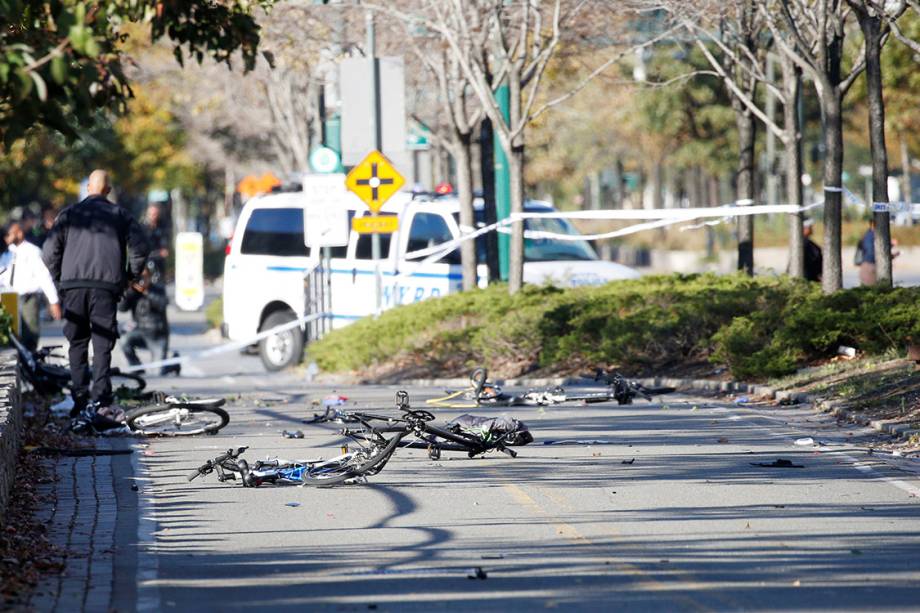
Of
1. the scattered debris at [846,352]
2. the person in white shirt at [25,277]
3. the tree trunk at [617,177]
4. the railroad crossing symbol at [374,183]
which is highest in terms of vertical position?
the tree trunk at [617,177]

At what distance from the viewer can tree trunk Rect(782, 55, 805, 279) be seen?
64.9 feet

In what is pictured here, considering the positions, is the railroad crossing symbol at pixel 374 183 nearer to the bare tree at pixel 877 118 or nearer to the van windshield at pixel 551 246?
the van windshield at pixel 551 246

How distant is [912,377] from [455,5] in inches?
372

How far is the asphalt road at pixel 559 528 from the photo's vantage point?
7301mm

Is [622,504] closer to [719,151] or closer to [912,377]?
[912,377]

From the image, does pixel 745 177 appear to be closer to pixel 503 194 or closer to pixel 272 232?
pixel 503 194

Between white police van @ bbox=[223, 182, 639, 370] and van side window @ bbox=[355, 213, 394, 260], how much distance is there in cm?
1

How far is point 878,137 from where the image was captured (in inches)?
640

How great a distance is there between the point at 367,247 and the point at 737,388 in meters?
8.86

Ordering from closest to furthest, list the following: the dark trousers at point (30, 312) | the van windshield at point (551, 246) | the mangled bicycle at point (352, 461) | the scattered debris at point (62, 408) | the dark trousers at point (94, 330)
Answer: the mangled bicycle at point (352, 461), the dark trousers at point (94, 330), the scattered debris at point (62, 408), the dark trousers at point (30, 312), the van windshield at point (551, 246)

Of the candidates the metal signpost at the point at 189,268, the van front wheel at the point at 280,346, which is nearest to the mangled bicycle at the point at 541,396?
the van front wheel at the point at 280,346

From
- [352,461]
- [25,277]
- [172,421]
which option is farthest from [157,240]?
[352,461]

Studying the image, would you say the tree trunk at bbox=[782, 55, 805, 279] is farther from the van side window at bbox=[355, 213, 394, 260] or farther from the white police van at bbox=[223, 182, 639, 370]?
the van side window at bbox=[355, 213, 394, 260]

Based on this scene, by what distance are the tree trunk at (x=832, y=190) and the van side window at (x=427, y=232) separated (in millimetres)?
6828
